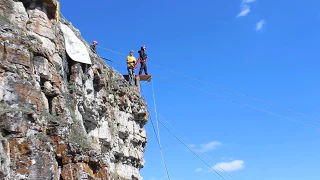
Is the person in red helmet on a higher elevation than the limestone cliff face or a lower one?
higher

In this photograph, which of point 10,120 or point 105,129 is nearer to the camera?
point 10,120

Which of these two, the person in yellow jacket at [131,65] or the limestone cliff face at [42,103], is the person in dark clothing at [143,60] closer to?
the person in yellow jacket at [131,65]

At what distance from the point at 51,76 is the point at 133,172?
1119 centimetres

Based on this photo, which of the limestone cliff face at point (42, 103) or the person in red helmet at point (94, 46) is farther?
the person in red helmet at point (94, 46)

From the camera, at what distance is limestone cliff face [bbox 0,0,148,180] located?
39.9 feet

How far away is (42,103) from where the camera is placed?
13.8 m

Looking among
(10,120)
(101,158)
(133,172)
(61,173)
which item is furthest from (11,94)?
(133,172)

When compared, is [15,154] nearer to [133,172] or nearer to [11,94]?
[11,94]

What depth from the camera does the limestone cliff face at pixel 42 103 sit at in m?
12.1

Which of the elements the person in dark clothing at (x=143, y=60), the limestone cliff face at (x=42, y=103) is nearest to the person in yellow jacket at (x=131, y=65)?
the person in dark clothing at (x=143, y=60)

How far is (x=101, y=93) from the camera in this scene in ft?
72.3

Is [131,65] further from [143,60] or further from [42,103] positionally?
[42,103]

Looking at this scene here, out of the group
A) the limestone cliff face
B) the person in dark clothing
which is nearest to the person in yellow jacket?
the person in dark clothing

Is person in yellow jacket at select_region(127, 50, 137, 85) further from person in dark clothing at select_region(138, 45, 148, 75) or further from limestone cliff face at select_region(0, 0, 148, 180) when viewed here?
limestone cliff face at select_region(0, 0, 148, 180)
